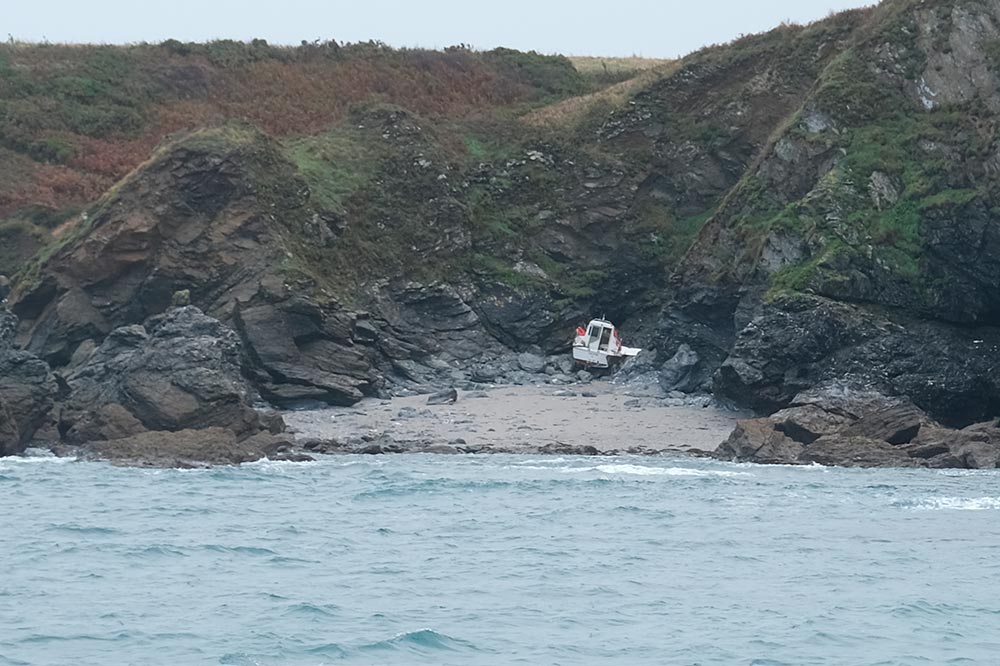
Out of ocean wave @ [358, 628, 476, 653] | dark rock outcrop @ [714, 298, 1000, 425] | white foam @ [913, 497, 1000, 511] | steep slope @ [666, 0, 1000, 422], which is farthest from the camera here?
steep slope @ [666, 0, 1000, 422]

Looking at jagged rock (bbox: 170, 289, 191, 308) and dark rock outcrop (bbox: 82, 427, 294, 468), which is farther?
jagged rock (bbox: 170, 289, 191, 308)

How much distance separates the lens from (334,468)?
120 feet

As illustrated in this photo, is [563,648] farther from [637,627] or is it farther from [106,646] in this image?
[106,646]

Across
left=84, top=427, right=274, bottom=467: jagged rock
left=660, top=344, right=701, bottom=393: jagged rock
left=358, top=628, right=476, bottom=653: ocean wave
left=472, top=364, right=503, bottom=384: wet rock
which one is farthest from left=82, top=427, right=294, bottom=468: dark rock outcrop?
left=358, top=628, right=476, bottom=653: ocean wave

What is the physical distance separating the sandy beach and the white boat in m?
3.90

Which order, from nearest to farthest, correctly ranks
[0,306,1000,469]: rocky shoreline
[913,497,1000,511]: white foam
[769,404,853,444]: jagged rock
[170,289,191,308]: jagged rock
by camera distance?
[913,497,1000,511]: white foam → [0,306,1000,469]: rocky shoreline → [769,404,853,444]: jagged rock → [170,289,191,308]: jagged rock

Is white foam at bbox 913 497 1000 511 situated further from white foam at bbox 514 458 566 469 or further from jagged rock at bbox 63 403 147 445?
jagged rock at bbox 63 403 147 445

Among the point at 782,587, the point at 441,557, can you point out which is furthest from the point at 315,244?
the point at 782,587

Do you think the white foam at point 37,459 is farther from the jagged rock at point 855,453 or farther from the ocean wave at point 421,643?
the ocean wave at point 421,643

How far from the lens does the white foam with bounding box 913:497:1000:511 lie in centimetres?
3052

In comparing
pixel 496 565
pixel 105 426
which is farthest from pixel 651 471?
pixel 105 426

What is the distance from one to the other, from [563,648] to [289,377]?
27.0 metres

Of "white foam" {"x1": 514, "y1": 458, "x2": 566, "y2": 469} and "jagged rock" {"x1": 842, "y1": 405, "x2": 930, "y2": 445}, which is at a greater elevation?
"jagged rock" {"x1": 842, "y1": 405, "x2": 930, "y2": 445}

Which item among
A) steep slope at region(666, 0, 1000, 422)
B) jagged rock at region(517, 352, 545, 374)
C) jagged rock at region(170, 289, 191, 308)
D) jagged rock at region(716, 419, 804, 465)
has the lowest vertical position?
jagged rock at region(716, 419, 804, 465)
